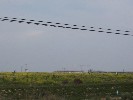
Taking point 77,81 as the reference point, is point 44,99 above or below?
below

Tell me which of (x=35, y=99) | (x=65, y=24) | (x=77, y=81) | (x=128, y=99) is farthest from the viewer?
(x=77, y=81)

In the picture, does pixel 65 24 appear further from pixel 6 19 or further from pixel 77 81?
pixel 77 81

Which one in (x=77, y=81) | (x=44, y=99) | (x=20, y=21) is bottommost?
(x=44, y=99)

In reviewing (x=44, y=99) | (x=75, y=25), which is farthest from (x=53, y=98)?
(x=75, y=25)

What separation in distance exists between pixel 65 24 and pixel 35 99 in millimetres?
11976

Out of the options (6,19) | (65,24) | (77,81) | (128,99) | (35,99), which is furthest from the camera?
(77,81)

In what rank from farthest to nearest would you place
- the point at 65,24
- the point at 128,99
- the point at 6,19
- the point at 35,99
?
the point at 128,99, the point at 35,99, the point at 65,24, the point at 6,19

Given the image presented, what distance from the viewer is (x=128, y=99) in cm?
3275

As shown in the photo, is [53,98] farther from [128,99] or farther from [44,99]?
[128,99]

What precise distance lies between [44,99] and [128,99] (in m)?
7.28

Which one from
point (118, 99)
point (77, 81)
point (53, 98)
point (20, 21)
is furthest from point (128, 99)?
point (77, 81)

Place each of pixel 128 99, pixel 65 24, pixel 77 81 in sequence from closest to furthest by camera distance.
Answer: pixel 65 24 → pixel 128 99 → pixel 77 81

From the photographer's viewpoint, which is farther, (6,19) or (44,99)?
(44,99)

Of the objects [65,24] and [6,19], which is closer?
[6,19]
